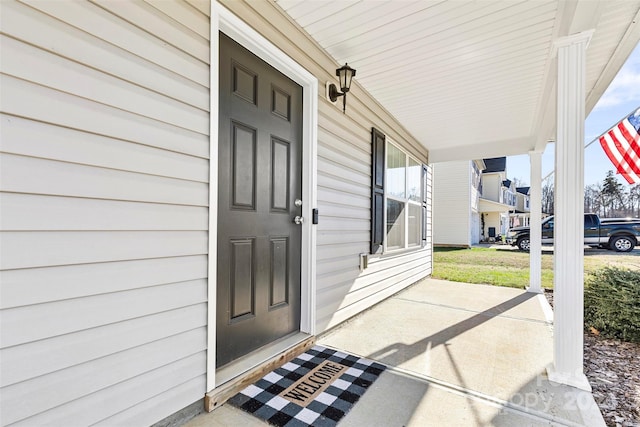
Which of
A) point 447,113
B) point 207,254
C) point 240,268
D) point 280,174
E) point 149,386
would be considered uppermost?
point 447,113

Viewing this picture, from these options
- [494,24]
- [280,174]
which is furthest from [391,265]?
[494,24]

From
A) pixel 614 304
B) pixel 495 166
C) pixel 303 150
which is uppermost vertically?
pixel 495 166

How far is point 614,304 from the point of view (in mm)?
2883

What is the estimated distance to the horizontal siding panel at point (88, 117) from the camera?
3.28 ft

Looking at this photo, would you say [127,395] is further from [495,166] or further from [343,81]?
[495,166]

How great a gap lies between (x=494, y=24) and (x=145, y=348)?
3.01 meters

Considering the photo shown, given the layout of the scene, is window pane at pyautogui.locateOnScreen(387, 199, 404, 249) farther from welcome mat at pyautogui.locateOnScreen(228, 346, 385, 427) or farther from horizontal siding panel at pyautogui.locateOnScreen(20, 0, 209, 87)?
horizontal siding panel at pyautogui.locateOnScreen(20, 0, 209, 87)

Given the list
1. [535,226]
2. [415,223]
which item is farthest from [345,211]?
[535,226]

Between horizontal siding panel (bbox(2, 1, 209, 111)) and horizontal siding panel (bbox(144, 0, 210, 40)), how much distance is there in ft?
0.91

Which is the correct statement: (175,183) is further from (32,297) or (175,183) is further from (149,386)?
(149,386)

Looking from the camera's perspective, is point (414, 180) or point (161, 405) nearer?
point (161, 405)

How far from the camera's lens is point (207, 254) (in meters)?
1.59

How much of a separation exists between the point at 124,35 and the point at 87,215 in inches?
30.6

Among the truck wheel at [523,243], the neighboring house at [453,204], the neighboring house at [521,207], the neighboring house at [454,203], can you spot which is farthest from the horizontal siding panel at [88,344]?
the neighboring house at [521,207]
